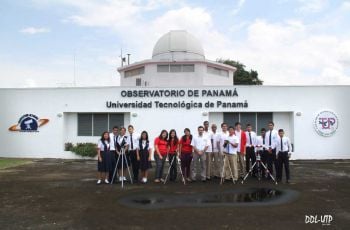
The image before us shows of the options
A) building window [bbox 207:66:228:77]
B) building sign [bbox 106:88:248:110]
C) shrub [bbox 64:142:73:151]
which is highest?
building window [bbox 207:66:228:77]

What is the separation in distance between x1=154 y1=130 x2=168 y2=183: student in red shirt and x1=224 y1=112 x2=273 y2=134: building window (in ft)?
25.6

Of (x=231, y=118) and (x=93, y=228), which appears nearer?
(x=93, y=228)

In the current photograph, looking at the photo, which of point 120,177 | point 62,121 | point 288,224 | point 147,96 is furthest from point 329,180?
point 62,121

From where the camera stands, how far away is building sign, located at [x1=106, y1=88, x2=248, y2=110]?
59.1 feet

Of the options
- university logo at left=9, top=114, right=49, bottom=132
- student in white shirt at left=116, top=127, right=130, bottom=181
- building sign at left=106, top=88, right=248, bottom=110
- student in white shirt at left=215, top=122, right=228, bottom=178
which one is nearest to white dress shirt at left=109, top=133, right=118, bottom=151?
student in white shirt at left=116, top=127, right=130, bottom=181

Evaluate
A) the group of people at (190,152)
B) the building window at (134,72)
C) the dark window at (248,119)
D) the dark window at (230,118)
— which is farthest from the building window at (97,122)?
the group of people at (190,152)

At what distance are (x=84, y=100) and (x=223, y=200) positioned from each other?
40.6 feet

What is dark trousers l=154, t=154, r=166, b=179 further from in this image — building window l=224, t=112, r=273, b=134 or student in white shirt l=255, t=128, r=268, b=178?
building window l=224, t=112, r=273, b=134

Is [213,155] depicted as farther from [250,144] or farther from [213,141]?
[250,144]

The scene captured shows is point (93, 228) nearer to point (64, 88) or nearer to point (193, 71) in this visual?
point (64, 88)

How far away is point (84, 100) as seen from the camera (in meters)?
18.8

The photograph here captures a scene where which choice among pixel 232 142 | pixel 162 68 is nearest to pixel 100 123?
pixel 162 68

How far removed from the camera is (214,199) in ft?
27.6

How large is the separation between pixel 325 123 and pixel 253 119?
353 centimetres
